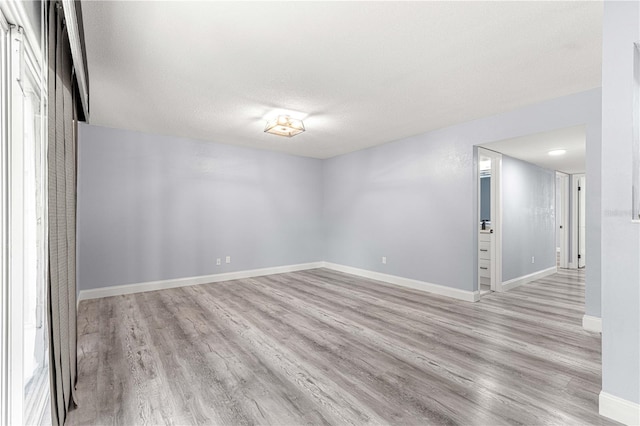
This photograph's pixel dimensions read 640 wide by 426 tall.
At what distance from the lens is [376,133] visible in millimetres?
4656

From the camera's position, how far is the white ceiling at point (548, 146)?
Result: 11.8 feet

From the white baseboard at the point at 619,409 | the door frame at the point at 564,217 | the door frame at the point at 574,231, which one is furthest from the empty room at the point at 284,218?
the door frame at the point at 574,231

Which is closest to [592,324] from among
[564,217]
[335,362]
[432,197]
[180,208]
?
[432,197]

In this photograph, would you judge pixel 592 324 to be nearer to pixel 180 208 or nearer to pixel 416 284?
pixel 416 284

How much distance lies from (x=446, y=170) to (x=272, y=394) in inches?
147

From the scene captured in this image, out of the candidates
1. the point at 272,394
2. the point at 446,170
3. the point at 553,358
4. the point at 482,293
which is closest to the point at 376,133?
the point at 446,170

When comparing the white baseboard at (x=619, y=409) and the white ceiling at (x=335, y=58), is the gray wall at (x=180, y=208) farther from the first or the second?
the white baseboard at (x=619, y=409)

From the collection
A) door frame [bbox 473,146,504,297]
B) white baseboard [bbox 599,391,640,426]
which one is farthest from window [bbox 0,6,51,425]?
door frame [bbox 473,146,504,297]

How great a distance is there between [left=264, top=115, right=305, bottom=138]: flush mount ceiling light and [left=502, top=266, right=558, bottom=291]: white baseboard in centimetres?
400

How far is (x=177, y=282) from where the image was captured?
15.9 ft

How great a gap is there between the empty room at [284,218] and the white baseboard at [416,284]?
0.04 metres

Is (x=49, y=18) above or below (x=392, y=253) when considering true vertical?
above

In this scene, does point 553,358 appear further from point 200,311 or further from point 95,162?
point 95,162

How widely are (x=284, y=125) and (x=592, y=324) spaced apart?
398 cm
